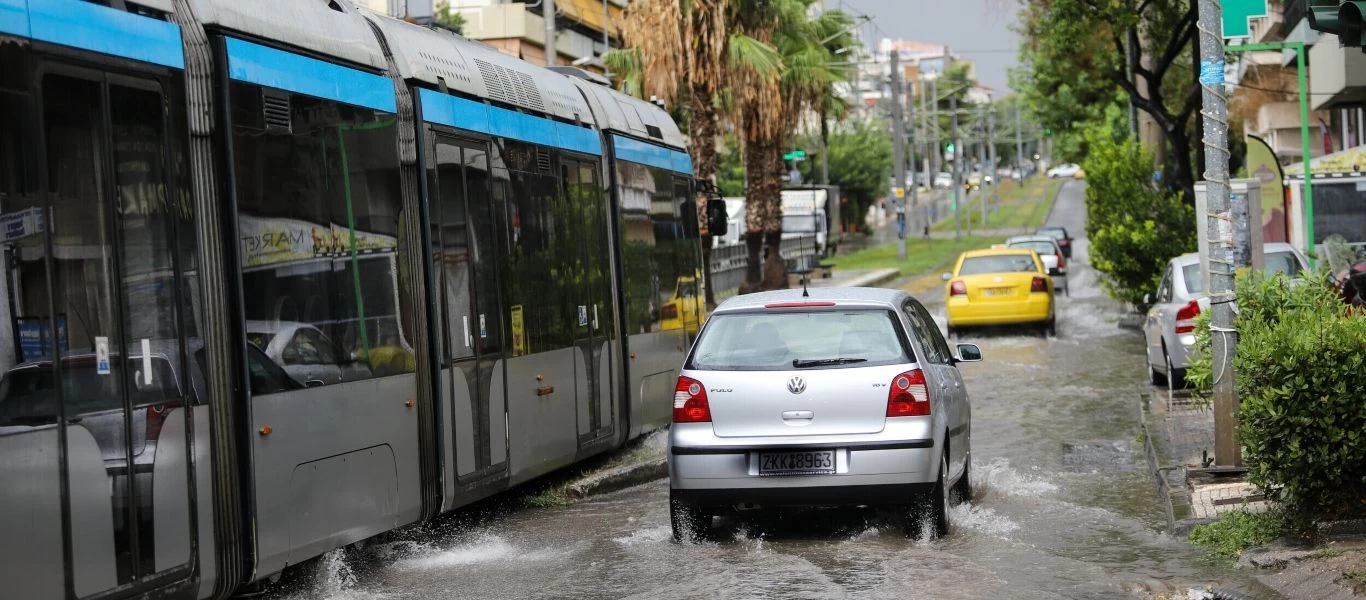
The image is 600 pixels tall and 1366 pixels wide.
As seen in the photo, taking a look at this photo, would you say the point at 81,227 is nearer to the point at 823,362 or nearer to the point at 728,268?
the point at 823,362

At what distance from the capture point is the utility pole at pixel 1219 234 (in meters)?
11.1

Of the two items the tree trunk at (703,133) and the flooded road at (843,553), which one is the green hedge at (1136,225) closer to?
the tree trunk at (703,133)

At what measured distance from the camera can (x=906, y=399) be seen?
9.62 m

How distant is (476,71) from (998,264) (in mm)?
19418

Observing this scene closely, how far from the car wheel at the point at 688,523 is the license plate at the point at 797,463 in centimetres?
58

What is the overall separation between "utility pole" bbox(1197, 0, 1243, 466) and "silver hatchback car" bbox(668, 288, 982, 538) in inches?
87.7

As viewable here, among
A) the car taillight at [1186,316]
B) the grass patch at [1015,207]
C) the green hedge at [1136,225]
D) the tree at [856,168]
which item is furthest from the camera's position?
the grass patch at [1015,207]

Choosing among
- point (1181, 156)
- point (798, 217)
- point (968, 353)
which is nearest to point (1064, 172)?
point (798, 217)

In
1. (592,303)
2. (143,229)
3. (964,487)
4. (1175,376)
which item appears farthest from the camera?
(1175,376)

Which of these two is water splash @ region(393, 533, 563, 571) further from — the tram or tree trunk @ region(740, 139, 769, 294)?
tree trunk @ region(740, 139, 769, 294)

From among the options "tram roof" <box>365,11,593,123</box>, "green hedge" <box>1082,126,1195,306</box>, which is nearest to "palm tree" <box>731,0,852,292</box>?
"green hedge" <box>1082,126,1195,306</box>

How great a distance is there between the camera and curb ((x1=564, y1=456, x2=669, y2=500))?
40.7 feet

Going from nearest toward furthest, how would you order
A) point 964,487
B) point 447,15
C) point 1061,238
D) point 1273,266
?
point 964,487, point 1273,266, point 447,15, point 1061,238

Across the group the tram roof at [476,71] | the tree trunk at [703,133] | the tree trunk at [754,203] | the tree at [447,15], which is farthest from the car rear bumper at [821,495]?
Result: the tree at [447,15]
